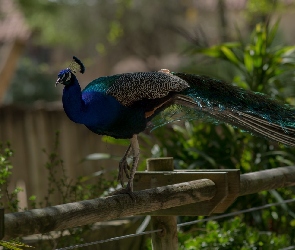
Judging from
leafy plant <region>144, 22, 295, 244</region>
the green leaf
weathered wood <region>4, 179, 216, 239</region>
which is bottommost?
weathered wood <region>4, 179, 216, 239</region>

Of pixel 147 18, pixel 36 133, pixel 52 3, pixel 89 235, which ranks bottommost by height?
pixel 89 235

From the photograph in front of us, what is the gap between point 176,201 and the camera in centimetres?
305

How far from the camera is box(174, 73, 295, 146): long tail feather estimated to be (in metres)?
3.47

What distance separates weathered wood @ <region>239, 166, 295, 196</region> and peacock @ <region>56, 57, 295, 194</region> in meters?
0.20

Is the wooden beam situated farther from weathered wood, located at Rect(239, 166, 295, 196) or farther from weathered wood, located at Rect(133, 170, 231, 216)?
weathered wood, located at Rect(133, 170, 231, 216)

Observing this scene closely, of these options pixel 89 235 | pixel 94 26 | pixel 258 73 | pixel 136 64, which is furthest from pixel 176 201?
pixel 136 64

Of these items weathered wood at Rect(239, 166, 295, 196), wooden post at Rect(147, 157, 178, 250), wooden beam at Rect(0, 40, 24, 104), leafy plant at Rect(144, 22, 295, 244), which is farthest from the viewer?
wooden beam at Rect(0, 40, 24, 104)

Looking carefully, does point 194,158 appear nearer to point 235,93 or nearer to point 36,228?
point 235,93

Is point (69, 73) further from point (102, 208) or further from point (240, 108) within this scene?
point (240, 108)

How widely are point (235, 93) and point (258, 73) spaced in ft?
5.69

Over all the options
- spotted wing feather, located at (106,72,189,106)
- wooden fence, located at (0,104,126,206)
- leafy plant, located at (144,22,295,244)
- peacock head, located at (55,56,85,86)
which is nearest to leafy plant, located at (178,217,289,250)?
leafy plant, located at (144,22,295,244)

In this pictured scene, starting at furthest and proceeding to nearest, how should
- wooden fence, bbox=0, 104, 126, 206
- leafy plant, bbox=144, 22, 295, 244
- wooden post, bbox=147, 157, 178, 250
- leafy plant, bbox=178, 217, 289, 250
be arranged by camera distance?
wooden fence, bbox=0, 104, 126, 206 < leafy plant, bbox=144, 22, 295, 244 < leafy plant, bbox=178, 217, 289, 250 < wooden post, bbox=147, 157, 178, 250

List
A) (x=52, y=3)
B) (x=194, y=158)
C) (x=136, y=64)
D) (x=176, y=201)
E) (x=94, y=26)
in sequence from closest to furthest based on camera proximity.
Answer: (x=176, y=201)
(x=194, y=158)
(x=52, y=3)
(x=94, y=26)
(x=136, y=64)

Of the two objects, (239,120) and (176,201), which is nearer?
(176,201)
